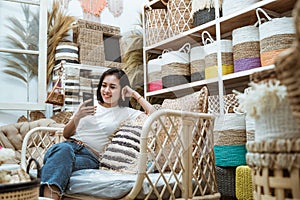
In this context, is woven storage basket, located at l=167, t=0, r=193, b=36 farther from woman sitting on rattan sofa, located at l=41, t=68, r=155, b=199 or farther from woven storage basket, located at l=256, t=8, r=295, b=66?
woman sitting on rattan sofa, located at l=41, t=68, r=155, b=199

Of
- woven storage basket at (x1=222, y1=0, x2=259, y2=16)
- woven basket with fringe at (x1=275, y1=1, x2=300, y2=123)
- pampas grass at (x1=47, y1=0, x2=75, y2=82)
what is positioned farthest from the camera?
pampas grass at (x1=47, y1=0, x2=75, y2=82)

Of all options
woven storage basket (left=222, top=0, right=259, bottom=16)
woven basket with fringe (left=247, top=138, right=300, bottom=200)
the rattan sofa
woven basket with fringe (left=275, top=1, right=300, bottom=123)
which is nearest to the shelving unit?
woven storage basket (left=222, top=0, right=259, bottom=16)

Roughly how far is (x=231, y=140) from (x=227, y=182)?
219mm

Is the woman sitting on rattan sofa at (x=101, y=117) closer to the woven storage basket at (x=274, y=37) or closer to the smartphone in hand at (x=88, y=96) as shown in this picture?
the smartphone in hand at (x=88, y=96)

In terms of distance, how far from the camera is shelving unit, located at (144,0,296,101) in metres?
1.78

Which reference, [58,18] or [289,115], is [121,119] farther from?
[58,18]

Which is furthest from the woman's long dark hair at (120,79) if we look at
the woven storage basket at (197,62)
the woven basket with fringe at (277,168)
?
the woven basket with fringe at (277,168)

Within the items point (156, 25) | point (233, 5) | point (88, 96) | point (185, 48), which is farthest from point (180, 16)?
point (88, 96)

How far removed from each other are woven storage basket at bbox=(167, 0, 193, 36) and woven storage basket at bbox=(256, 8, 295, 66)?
58 cm

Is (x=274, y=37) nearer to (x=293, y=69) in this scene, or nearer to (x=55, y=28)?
→ (x=293, y=69)

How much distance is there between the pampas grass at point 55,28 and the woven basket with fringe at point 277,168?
216 cm

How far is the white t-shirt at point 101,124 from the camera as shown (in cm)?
162

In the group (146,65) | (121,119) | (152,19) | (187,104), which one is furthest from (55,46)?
(187,104)

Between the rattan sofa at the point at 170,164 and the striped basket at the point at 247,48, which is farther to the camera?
the striped basket at the point at 247,48
